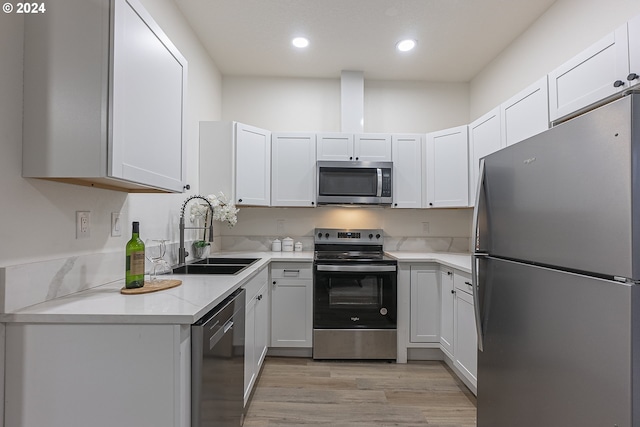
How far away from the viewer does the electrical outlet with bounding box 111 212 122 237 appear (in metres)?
1.54

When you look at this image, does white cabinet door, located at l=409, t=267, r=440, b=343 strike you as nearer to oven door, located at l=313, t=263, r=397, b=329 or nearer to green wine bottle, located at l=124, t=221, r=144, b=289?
oven door, located at l=313, t=263, r=397, b=329

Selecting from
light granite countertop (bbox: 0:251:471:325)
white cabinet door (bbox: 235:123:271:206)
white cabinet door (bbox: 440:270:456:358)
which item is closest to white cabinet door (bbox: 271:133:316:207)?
white cabinet door (bbox: 235:123:271:206)

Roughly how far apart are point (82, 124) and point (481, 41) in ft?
9.77

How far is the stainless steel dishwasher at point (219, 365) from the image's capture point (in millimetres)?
1074

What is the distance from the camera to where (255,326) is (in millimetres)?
2139

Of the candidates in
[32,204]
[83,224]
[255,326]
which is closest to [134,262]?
[83,224]

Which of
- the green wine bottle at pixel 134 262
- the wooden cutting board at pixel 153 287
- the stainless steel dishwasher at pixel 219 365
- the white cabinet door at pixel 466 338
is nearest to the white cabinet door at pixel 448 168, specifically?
the white cabinet door at pixel 466 338

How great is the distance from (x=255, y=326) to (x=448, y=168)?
2239 millimetres

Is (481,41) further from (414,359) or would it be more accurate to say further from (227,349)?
(227,349)

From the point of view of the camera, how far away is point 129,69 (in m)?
1.17

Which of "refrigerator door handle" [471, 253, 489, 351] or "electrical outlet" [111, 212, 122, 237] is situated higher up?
"electrical outlet" [111, 212, 122, 237]

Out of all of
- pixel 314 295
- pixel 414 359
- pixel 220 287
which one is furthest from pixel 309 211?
pixel 220 287

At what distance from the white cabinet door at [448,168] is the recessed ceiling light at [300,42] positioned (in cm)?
146

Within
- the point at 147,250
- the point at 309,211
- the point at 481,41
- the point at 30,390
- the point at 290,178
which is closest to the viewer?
the point at 30,390
